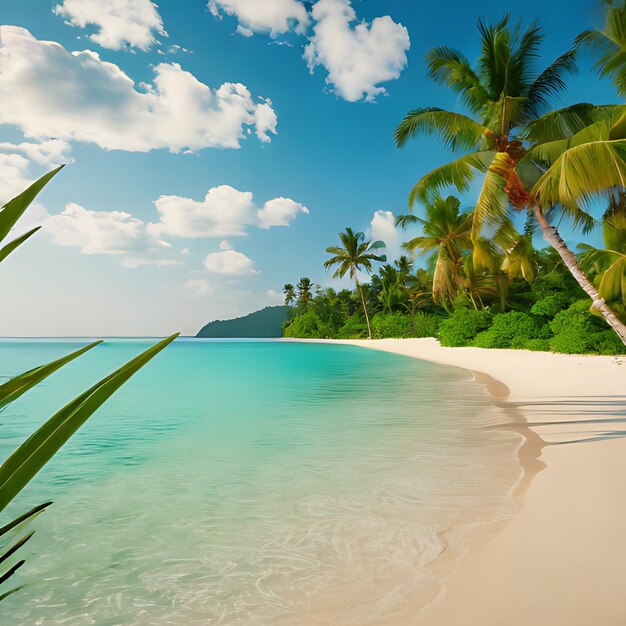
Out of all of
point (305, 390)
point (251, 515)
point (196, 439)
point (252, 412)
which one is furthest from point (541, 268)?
point (251, 515)

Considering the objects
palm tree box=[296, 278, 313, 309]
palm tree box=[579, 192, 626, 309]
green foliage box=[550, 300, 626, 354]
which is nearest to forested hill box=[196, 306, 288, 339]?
palm tree box=[296, 278, 313, 309]

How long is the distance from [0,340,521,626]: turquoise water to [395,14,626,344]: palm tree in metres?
4.98

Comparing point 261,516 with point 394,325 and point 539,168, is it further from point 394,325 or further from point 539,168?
point 394,325

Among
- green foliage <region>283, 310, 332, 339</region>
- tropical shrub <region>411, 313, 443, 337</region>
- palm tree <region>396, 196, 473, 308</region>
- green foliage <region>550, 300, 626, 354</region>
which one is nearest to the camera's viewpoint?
green foliage <region>550, 300, 626, 354</region>

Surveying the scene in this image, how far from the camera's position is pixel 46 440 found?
1.79 ft

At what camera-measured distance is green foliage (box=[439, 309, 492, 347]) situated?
22.5 metres

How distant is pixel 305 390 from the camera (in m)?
10.2

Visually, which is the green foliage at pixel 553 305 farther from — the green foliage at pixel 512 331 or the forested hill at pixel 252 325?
the forested hill at pixel 252 325

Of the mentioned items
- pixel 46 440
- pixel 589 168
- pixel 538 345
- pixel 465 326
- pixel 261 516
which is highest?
pixel 589 168

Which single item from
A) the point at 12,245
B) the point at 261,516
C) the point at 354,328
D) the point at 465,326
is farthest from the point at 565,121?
the point at 354,328

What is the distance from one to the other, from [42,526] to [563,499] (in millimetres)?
3440

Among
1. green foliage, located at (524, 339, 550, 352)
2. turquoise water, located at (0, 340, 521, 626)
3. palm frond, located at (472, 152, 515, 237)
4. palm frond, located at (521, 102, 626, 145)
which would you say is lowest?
turquoise water, located at (0, 340, 521, 626)

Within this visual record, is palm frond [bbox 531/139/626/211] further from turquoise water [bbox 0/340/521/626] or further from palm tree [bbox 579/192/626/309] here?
turquoise water [bbox 0/340/521/626]

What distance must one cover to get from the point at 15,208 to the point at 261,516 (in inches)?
114
